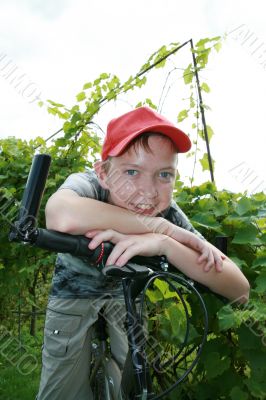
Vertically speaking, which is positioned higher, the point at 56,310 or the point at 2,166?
the point at 2,166

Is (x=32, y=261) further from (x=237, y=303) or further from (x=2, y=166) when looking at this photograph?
(x=237, y=303)

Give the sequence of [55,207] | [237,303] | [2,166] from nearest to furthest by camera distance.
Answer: [55,207] < [237,303] < [2,166]

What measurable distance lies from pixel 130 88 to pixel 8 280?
76.0 inches

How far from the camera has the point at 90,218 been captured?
4.47 ft

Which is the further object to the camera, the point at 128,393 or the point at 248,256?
the point at 248,256

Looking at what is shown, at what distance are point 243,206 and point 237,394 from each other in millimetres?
936

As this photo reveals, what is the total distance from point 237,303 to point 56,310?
728mm

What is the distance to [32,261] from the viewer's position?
12.3ft

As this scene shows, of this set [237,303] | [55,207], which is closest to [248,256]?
[237,303]

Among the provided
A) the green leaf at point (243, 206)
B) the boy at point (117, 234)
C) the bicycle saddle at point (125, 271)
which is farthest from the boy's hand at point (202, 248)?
the green leaf at point (243, 206)

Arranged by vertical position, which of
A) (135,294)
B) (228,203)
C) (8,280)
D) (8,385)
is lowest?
(8,385)

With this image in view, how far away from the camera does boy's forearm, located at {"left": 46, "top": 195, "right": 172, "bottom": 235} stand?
1.33 metres

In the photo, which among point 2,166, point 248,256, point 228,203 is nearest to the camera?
point 248,256

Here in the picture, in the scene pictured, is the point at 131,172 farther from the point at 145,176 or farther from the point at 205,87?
the point at 205,87
